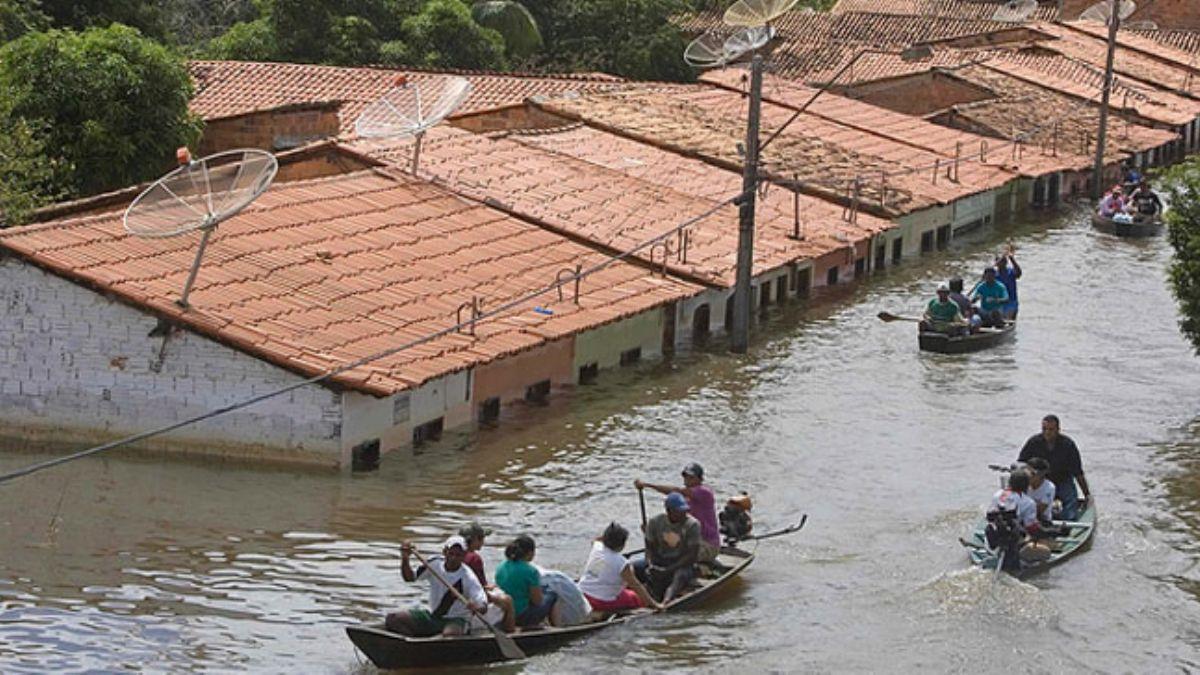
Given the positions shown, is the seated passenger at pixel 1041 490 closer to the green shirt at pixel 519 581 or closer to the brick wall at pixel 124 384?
the green shirt at pixel 519 581

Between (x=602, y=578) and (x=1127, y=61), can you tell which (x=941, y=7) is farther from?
(x=602, y=578)

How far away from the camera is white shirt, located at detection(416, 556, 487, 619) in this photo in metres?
18.6

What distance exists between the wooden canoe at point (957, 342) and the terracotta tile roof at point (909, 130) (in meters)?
15.6

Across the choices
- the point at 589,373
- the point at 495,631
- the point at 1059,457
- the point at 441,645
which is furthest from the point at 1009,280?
the point at 441,645

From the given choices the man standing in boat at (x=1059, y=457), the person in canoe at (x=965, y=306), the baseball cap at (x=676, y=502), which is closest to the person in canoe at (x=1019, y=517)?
the man standing in boat at (x=1059, y=457)

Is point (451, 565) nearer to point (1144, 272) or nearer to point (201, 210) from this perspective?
point (201, 210)

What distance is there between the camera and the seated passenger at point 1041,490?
23.7 metres

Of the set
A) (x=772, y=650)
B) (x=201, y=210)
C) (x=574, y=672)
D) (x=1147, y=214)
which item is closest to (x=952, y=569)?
(x=772, y=650)

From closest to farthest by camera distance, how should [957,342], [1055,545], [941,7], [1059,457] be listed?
[1055,545] → [1059,457] → [957,342] → [941,7]

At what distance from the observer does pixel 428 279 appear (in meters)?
30.0

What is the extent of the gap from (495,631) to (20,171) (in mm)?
16523

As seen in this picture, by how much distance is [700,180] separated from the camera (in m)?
42.4

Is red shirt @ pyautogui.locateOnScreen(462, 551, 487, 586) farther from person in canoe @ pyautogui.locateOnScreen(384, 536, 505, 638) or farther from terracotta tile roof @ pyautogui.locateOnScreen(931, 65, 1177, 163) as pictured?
terracotta tile roof @ pyautogui.locateOnScreen(931, 65, 1177, 163)

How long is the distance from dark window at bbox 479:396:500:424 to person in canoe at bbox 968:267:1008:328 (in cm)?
1074
